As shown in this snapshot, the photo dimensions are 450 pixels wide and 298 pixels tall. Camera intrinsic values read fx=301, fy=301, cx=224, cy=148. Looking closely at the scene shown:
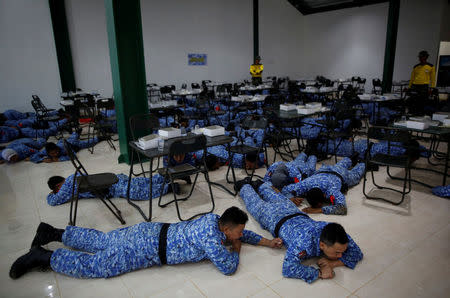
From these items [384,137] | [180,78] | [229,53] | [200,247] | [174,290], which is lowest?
[174,290]

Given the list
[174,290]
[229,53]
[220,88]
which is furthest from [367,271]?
[229,53]

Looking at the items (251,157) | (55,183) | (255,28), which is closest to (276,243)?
(251,157)

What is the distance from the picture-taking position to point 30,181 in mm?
4066

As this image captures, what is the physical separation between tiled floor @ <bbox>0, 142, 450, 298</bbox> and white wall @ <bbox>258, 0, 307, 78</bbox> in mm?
11897

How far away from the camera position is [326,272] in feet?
6.66

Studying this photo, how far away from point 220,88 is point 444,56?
28.6 ft

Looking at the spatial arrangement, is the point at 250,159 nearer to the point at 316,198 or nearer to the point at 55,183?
the point at 316,198

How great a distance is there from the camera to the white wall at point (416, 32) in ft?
35.1

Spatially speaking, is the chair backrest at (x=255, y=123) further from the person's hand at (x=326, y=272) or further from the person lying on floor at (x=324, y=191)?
the person's hand at (x=326, y=272)

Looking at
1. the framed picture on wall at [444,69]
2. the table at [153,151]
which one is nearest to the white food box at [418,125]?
the table at [153,151]

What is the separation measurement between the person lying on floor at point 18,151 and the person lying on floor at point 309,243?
4.36m

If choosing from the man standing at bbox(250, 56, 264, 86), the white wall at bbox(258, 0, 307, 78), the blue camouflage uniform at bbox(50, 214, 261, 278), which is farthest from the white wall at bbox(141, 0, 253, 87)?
the blue camouflage uniform at bbox(50, 214, 261, 278)

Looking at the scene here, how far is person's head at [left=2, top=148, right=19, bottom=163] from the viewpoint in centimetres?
470

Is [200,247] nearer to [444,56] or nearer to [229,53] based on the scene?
[229,53]
